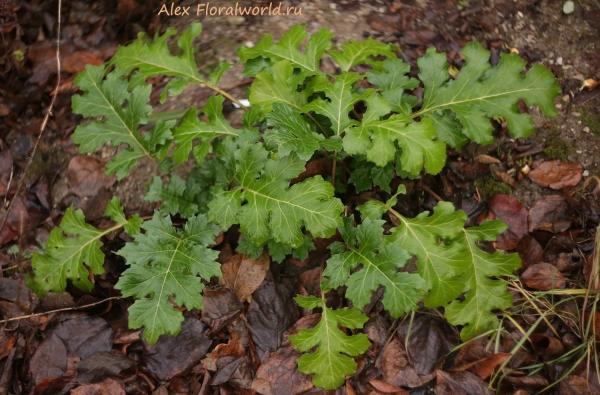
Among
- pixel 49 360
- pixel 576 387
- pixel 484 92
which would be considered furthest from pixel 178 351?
pixel 484 92

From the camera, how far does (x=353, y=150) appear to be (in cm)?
211

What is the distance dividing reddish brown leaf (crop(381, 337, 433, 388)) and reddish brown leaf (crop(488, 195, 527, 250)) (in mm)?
839

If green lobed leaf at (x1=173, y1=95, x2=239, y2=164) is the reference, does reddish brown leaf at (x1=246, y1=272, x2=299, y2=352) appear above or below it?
below

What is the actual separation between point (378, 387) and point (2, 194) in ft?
8.61

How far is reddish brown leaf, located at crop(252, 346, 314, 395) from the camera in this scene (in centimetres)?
238

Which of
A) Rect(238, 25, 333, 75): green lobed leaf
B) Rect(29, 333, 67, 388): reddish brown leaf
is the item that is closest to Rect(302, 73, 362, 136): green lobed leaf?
Rect(238, 25, 333, 75): green lobed leaf

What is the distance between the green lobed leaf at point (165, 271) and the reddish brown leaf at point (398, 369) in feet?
3.12

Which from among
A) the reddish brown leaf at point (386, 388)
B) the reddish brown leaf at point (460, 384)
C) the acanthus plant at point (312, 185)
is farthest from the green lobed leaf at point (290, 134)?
the reddish brown leaf at point (460, 384)

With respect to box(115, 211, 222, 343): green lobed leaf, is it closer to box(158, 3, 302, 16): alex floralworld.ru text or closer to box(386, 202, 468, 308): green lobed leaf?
box(386, 202, 468, 308): green lobed leaf

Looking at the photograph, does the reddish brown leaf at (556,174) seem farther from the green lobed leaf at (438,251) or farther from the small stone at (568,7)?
the small stone at (568,7)

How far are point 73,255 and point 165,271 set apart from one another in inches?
25.4

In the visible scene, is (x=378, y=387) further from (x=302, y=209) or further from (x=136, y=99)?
(x=136, y=99)

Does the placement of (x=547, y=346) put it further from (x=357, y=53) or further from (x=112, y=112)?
(x=112, y=112)

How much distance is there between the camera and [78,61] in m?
3.37
